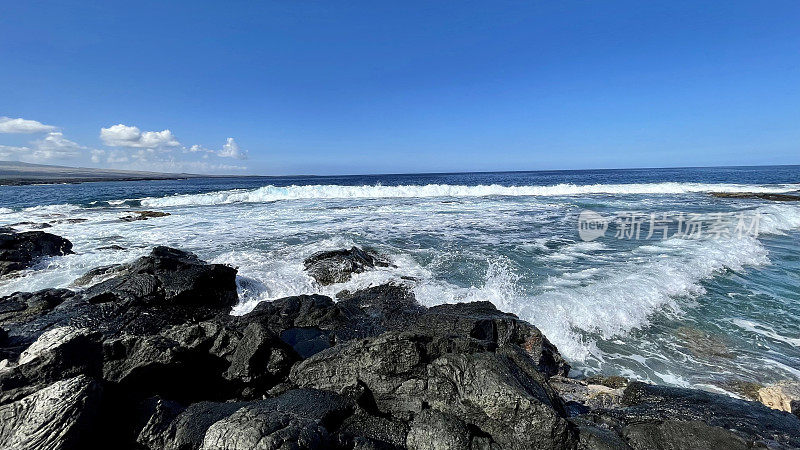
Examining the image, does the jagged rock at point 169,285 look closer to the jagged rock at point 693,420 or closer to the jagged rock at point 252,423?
the jagged rock at point 252,423

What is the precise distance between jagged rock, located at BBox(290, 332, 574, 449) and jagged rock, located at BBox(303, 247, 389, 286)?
15.0 feet

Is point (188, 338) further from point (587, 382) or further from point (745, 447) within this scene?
point (745, 447)

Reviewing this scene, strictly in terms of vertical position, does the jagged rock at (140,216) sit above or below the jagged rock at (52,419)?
below

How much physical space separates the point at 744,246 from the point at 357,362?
14.4 meters

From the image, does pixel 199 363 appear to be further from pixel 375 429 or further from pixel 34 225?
pixel 34 225

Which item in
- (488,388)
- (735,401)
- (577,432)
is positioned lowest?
(735,401)

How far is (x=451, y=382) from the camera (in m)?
3.63

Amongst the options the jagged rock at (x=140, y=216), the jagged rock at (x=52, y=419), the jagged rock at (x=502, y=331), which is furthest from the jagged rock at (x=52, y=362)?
the jagged rock at (x=140, y=216)

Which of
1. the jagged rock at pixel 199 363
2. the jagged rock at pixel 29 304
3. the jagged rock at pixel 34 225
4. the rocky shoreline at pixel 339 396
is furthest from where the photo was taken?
the jagged rock at pixel 34 225

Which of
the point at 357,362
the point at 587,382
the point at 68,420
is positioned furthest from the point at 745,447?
the point at 68,420

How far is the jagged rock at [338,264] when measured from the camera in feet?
29.3

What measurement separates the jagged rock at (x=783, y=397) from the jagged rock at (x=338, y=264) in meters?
7.49

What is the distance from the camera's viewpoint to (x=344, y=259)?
954cm

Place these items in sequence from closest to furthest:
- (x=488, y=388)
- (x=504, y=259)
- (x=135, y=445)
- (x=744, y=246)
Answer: (x=135, y=445), (x=488, y=388), (x=504, y=259), (x=744, y=246)
